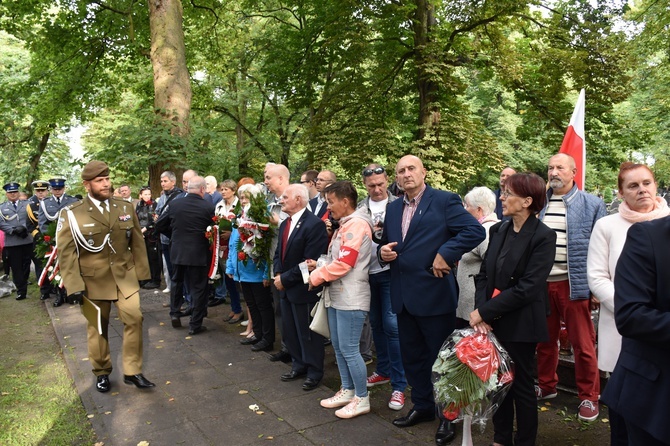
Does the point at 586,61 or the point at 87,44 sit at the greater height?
the point at 87,44

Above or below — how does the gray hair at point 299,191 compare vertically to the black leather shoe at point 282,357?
above

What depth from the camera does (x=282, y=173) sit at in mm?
6086

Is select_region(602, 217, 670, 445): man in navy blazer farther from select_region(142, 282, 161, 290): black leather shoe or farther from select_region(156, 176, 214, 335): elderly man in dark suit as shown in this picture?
select_region(142, 282, 161, 290): black leather shoe

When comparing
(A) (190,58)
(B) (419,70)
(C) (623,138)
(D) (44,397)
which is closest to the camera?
(D) (44,397)

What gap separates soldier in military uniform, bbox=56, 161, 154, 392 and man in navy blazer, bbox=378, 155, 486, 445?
9.34ft

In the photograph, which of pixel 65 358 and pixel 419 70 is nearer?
pixel 65 358

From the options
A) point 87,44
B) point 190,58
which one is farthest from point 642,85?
point 87,44

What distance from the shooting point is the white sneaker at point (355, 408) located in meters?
4.62

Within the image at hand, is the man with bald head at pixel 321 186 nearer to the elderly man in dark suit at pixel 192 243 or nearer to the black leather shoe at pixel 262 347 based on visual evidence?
the elderly man in dark suit at pixel 192 243

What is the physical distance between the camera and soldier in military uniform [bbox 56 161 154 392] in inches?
206

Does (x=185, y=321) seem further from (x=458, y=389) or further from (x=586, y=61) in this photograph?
(x=586, y=61)

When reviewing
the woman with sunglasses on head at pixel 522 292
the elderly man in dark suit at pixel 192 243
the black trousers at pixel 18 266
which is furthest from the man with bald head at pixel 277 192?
the black trousers at pixel 18 266

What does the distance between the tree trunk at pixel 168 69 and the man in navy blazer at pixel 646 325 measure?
998cm

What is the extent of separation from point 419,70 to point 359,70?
2.22m
